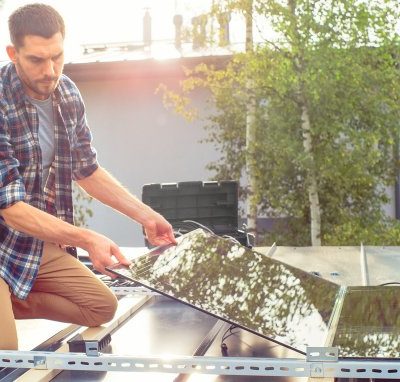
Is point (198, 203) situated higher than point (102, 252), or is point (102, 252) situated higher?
point (102, 252)

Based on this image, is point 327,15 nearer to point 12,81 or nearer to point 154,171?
point 154,171

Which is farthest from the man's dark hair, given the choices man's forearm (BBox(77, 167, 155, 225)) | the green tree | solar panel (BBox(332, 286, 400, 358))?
the green tree

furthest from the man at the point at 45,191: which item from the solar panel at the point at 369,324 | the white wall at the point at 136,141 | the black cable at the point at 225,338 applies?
the white wall at the point at 136,141

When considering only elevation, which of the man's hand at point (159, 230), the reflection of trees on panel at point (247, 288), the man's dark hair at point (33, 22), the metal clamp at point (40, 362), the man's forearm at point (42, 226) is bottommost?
the metal clamp at point (40, 362)

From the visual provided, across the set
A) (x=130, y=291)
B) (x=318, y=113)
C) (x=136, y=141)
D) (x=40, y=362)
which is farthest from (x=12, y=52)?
(x=136, y=141)

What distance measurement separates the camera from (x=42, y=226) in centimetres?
302

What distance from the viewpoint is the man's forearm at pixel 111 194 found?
3.59 m

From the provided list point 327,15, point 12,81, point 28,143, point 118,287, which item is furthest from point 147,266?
point 327,15

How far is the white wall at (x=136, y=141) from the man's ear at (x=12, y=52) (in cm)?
956

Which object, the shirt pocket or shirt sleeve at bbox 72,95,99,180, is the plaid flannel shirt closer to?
the shirt pocket

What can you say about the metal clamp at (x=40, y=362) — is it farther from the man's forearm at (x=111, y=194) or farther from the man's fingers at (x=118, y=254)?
the man's forearm at (x=111, y=194)

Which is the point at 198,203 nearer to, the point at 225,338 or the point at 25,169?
the point at 225,338

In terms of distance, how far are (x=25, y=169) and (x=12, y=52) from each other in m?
0.43

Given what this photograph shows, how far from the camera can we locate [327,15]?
8.84 m
